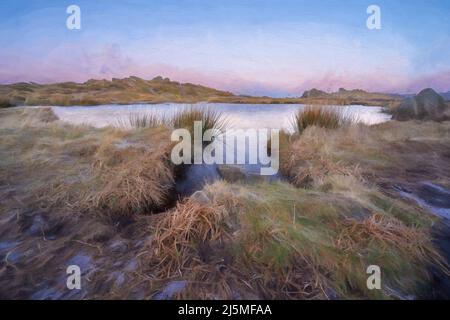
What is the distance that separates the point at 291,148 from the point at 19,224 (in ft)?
10.3

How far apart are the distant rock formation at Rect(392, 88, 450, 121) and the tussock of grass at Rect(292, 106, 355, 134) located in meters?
2.60

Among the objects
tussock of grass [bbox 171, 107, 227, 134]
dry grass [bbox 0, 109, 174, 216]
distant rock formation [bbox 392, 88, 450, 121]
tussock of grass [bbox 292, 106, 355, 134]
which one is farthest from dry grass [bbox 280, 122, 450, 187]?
dry grass [bbox 0, 109, 174, 216]

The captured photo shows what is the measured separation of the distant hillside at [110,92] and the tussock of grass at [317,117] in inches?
49.3

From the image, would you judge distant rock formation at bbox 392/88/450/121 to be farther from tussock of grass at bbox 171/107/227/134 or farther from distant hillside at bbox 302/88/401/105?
tussock of grass at bbox 171/107/227/134

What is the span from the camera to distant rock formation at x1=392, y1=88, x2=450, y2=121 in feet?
22.5

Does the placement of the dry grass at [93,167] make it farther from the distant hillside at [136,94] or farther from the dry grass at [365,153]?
the dry grass at [365,153]

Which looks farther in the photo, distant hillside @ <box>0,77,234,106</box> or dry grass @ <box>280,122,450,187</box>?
distant hillside @ <box>0,77,234,106</box>

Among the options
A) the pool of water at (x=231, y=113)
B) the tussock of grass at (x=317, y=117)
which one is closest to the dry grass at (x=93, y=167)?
the pool of water at (x=231, y=113)

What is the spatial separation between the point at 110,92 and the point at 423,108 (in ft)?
21.1

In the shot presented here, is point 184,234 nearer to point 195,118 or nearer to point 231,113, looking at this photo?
point 195,118

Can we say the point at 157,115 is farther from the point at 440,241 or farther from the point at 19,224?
the point at 440,241

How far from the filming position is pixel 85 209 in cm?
264

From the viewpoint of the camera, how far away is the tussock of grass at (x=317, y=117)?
17.1 feet
